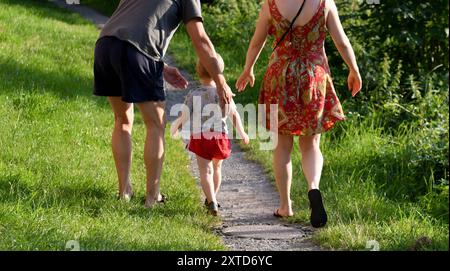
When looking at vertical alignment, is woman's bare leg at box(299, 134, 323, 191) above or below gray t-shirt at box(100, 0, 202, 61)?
below

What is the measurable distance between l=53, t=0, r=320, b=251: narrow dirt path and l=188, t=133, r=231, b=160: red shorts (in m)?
0.46

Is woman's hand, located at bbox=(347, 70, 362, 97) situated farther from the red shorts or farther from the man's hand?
the man's hand

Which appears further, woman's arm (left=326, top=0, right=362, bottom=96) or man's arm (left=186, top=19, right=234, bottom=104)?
woman's arm (left=326, top=0, right=362, bottom=96)

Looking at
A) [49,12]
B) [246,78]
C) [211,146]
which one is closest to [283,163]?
[211,146]

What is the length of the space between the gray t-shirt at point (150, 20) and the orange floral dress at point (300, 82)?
0.59 m

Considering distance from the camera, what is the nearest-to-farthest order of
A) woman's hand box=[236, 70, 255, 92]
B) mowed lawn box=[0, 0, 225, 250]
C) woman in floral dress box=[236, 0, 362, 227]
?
1. mowed lawn box=[0, 0, 225, 250]
2. woman in floral dress box=[236, 0, 362, 227]
3. woman's hand box=[236, 70, 255, 92]

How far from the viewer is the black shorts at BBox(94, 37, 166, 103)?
5887 millimetres

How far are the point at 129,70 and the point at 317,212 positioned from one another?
1.52 meters

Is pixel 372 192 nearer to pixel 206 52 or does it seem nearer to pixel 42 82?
pixel 206 52

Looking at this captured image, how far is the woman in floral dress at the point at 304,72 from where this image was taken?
599 cm

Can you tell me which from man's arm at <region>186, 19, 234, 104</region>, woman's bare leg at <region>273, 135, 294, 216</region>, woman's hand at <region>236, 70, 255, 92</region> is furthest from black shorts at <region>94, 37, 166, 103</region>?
woman's bare leg at <region>273, 135, 294, 216</region>

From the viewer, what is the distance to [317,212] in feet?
19.2

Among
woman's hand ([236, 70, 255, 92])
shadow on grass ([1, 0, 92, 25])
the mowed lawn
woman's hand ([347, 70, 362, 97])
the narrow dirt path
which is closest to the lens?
the mowed lawn

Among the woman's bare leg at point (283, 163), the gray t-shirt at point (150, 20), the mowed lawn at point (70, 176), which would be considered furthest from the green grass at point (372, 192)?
the gray t-shirt at point (150, 20)
